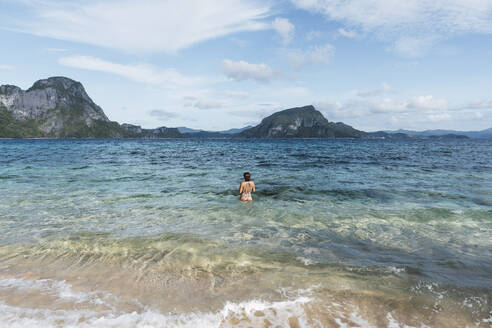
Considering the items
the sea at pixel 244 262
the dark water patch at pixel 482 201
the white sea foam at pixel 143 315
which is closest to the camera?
the white sea foam at pixel 143 315

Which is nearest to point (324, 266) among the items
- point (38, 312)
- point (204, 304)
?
point (204, 304)

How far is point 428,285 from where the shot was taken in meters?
6.26

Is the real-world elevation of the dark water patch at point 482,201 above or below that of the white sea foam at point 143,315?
above

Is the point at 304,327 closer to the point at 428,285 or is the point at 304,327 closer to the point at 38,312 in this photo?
the point at 428,285

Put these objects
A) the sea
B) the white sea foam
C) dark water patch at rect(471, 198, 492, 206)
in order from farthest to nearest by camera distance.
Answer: dark water patch at rect(471, 198, 492, 206), the sea, the white sea foam

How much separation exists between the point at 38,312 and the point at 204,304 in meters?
3.08

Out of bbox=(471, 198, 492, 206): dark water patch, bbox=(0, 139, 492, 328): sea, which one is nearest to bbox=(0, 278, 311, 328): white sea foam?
bbox=(0, 139, 492, 328): sea

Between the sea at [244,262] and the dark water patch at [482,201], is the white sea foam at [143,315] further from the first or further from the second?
the dark water patch at [482,201]

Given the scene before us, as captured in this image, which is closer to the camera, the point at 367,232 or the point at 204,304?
the point at 204,304

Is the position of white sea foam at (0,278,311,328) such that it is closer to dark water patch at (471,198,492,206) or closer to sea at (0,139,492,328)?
sea at (0,139,492,328)

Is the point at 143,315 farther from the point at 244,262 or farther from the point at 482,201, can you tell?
the point at 482,201

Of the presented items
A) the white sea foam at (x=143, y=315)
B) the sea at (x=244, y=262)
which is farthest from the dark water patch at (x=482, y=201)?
the white sea foam at (x=143, y=315)

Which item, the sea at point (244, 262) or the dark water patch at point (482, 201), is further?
the dark water patch at point (482, 201)

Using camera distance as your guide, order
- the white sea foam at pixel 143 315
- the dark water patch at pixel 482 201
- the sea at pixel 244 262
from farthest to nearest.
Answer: the dark water patch at pixel 482 201 → the sea at pixel 244 262 → the white sea foam at pixel 143 315
